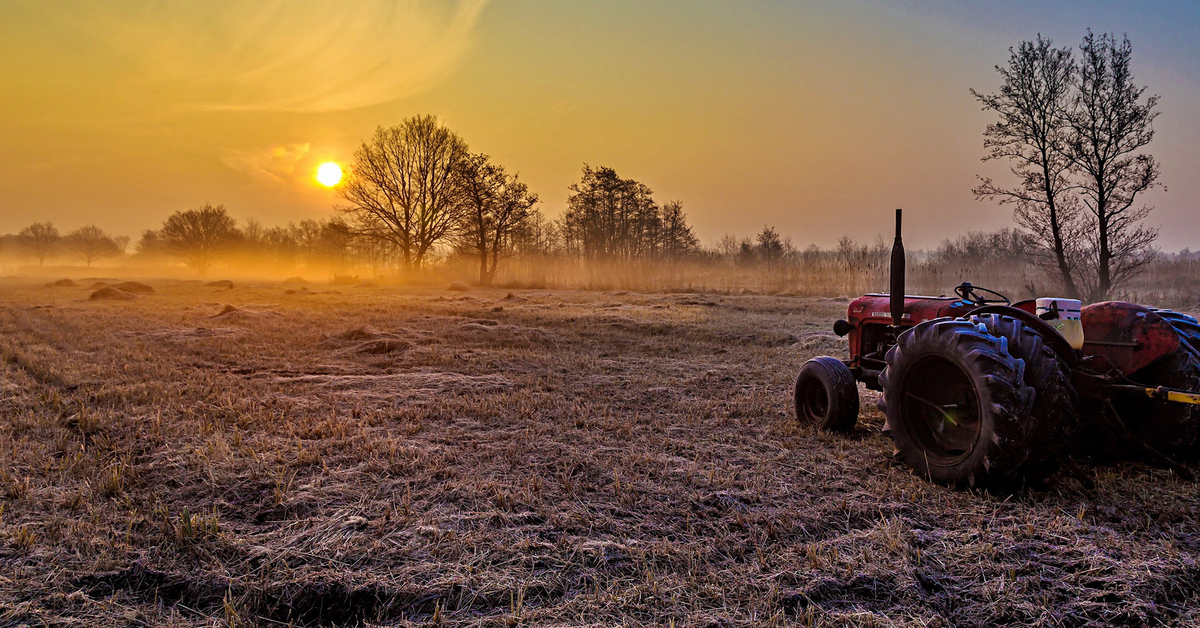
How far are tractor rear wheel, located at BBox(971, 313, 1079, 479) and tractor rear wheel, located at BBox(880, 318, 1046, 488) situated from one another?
20 mm

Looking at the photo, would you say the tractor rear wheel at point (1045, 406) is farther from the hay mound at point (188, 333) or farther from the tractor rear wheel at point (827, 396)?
the hay mound at point (188, 333)

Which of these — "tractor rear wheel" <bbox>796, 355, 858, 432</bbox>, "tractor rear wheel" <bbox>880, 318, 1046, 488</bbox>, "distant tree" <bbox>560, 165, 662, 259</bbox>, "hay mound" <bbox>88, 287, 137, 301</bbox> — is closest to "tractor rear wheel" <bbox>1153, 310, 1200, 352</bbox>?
"tractor rear wheel" <bbox>880, 318, 1046, 488</bbox>

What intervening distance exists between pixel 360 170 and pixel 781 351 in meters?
28.6

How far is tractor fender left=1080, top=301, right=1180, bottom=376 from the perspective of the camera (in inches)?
132

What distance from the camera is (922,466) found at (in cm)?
333

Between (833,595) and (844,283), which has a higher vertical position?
(844,283)

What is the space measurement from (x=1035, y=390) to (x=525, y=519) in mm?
2767

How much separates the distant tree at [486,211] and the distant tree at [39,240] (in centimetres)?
6759

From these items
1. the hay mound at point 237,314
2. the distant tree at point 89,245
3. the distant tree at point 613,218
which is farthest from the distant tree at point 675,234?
the distant tree at point 89,245

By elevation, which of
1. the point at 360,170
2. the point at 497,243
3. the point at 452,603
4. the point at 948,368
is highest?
the point at 360,170

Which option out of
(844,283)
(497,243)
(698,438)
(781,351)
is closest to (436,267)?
(497,243)

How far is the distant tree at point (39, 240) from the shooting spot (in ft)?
211

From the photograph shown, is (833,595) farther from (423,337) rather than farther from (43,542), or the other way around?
(423,337)

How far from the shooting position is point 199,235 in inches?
1922
